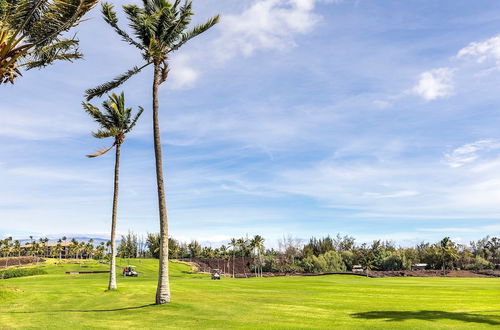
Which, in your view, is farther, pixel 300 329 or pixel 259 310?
pixel 259 310

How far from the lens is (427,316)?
18.6m

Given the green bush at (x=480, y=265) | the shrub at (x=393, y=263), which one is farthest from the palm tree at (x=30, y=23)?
the green bush at (x=480, y=265)

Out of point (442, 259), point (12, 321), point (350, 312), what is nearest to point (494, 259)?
point (442, 259)

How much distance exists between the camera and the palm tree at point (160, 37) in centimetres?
2259

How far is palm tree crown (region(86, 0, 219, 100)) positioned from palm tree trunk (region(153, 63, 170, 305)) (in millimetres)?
991

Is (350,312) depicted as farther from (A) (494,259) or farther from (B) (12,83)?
(A) (494,259)

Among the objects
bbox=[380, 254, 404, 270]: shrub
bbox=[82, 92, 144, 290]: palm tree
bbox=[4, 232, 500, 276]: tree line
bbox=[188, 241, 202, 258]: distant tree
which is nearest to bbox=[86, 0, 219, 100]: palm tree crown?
bbox=[82, 92, 144, 290]: palm tree

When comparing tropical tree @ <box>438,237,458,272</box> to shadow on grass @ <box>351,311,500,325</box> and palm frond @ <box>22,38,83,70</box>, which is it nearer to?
shadow on grass @ <box>351,311,500,325</box>

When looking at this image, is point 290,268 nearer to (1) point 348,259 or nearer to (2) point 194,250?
(1) point 348,259

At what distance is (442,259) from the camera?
107m

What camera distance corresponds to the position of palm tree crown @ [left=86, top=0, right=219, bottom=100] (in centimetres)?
2316

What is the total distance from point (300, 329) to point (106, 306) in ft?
43.0

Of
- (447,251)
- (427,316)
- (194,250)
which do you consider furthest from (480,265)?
(427,316)

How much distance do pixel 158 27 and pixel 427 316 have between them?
20.8 m
